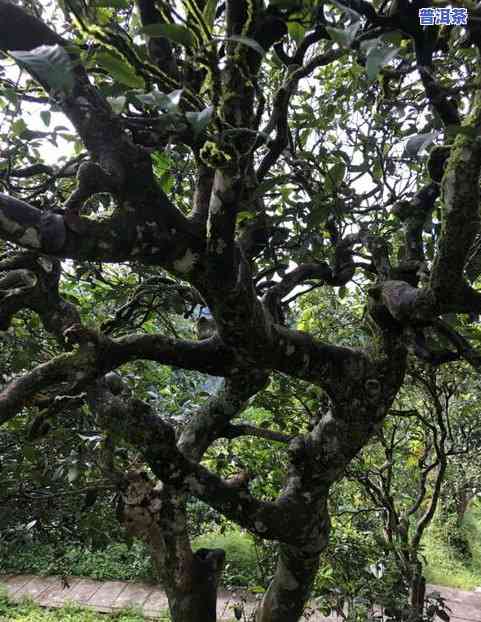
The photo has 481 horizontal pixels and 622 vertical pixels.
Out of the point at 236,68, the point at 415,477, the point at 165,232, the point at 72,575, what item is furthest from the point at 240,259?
the point at 72,575

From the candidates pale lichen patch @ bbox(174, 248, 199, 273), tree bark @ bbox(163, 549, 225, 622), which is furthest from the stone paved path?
pale lichen patch @ bbox(174, 248, 199, 273)

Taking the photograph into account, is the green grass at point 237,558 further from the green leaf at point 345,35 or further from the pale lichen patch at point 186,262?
the green leaf at point 345,35

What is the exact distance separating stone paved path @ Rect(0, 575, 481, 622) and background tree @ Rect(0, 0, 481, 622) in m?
3.04

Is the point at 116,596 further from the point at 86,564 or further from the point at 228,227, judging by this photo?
the point at 228,227

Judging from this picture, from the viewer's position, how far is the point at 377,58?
1.92 feet

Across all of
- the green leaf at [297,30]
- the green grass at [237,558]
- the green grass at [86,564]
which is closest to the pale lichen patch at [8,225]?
the green leaf at [297,30]

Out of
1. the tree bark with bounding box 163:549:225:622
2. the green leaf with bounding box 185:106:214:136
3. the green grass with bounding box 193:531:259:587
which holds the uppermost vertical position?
the green leaf with bounding box 185:106:214:136

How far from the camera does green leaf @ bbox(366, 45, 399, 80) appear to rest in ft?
1.86

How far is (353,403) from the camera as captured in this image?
6.27 ft

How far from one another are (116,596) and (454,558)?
4.41m

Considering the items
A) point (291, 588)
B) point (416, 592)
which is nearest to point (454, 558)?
point (416, 592)

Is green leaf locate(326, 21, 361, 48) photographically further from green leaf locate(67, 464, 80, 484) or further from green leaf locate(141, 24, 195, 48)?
green leaf locate(67, 464, 80, 484)

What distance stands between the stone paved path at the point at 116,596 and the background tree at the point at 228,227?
3036mm

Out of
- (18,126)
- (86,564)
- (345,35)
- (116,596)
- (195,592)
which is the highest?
(18,126)
